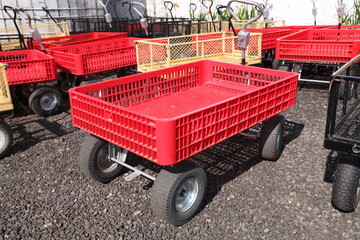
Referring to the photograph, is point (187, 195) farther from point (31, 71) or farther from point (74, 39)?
point (74, 39)

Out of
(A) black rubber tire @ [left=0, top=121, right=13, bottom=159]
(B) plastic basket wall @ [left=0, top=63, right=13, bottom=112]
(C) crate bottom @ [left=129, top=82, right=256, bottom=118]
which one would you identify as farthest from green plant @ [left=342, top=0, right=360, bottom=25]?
(A) black rubber tire @ [left=0, top=121, right=13, bottom=159]

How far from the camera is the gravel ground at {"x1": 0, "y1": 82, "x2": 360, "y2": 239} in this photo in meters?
3.32

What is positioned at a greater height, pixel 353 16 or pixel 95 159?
pixel 353 16

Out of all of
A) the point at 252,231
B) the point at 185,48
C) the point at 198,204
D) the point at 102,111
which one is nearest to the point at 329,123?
the point at 252,231

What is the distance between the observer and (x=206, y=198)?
12.5 ft

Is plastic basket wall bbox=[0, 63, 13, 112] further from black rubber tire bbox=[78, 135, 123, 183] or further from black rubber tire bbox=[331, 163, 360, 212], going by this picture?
black rubber tire bbox=[331, 163, 360, 212]

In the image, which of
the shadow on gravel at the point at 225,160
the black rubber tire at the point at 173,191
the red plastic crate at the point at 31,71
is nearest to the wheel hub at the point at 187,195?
the black rubber tire at the point at 173,191

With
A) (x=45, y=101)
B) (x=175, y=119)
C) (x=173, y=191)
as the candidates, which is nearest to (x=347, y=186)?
(x=173, y=191)

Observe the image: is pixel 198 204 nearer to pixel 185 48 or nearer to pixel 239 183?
pixel 239 183

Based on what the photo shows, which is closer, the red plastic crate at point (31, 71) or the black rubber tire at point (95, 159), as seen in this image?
the black rubber tire at point (95, 159)

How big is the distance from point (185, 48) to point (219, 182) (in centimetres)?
389

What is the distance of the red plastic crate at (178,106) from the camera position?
9.86ft

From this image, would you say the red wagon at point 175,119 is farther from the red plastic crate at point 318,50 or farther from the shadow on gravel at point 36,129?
the red plastic crate at point 318,50

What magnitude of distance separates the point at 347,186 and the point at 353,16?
11132 mm
